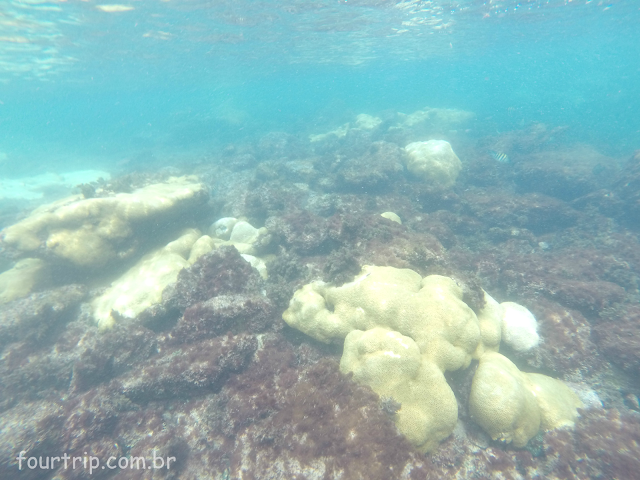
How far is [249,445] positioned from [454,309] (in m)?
3.87

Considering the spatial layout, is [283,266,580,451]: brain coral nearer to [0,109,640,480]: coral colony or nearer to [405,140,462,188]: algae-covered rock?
[0,109,640,480]: coral colony

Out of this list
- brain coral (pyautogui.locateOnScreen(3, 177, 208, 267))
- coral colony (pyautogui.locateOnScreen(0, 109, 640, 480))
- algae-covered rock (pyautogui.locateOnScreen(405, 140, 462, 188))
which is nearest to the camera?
coral colony (pyautogui.locateOnScreen(0, 109, 640, 480))

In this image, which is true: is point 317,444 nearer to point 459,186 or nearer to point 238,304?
point 238,304

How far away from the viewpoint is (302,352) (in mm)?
5449

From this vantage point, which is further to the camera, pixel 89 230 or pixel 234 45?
pixel 234 45

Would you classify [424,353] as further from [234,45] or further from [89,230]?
[234,45]

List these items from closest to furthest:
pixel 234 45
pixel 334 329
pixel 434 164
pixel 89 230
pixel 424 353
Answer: pixel 424 353 < pixel 334 329 < pixel 89 230 < pixel 434 164 < pixel 234 45

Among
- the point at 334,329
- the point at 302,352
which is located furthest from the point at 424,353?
the point at 302,352

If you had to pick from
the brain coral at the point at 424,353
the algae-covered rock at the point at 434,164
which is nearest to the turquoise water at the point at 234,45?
the algae-covered rock at the point at 434,164

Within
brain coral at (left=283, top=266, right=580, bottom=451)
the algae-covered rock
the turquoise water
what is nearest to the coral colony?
brain coral at (left=283, top=266, right=580, bottom=451)

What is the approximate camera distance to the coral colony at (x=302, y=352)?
412cm

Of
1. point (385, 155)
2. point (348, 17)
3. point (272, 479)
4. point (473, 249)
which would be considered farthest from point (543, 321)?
point (348, 17)

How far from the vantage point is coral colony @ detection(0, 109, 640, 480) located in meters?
4.12

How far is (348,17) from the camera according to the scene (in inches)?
1086
